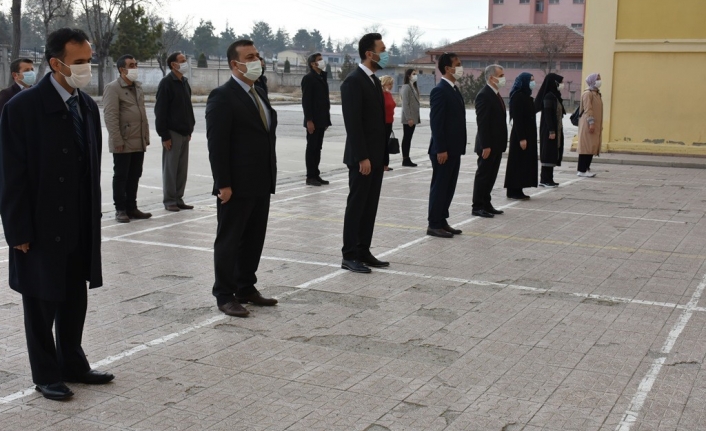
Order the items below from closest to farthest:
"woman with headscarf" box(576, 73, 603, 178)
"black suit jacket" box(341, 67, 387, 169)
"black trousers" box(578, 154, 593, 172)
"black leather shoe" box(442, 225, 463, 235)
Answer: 1. "black suit jacket" box(341, 67, 387, 169)
2. "black leather shoe" box(442, 225, 463, 235)
3. "woman with headscarf" box(576, 73, 603, 178)
4. "black trousers" box(578, 154, 593, 172)

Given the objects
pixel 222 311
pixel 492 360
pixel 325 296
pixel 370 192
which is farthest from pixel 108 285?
pixel 492 360

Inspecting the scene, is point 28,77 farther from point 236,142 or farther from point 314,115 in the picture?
point 314,115

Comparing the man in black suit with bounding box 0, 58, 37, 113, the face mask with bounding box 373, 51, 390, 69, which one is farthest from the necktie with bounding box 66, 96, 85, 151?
the man in black suit with bounding box 0, 58, 37, 113

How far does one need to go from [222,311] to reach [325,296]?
3.13ft

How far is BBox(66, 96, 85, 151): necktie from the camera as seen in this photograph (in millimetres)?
5182

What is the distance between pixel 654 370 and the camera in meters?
5.71

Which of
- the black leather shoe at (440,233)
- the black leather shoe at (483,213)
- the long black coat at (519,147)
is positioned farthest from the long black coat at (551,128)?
the black leather shoe at (440,233)

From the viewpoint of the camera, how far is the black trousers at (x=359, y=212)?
8.52 metres

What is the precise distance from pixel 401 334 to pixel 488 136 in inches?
215

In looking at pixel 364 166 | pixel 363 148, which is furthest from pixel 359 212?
pixel 363 148

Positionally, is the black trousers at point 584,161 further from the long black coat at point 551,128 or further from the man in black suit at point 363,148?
the man in black suit at point 363,148

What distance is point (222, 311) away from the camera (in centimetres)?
699

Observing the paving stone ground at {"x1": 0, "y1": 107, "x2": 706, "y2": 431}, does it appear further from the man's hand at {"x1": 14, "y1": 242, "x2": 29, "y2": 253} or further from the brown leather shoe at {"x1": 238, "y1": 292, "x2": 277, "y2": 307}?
the man's hand at {"x1": 14, "y1": 242, "x2": 29, "y2": 253}

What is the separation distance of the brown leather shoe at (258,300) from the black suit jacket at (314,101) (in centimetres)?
783
